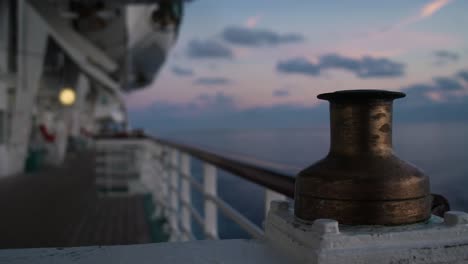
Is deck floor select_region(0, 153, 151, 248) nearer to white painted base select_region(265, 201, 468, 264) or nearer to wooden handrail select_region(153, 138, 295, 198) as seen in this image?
wooden handrail select_region(153, 138, 295, 198)

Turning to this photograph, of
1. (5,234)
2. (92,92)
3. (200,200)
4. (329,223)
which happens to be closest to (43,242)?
(5,234)

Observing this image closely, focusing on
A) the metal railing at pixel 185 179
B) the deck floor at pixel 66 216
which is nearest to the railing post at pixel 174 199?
the metal railing at pixel 185 179

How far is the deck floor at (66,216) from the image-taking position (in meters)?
3.54

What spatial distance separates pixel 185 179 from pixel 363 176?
7.91 feet

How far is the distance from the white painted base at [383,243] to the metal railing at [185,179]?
17.0 inches

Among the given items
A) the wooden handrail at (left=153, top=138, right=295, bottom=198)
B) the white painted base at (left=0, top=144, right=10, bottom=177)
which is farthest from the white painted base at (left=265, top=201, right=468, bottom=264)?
the white painted base at (left=0, top=144, right=10, bottom=177)

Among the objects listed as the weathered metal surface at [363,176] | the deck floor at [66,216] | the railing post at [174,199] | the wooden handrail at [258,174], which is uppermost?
the weathered metal surface at [363,176]

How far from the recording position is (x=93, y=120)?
26.3 meters

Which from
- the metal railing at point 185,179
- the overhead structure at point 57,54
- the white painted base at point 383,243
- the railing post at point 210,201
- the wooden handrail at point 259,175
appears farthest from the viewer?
the overhead structure at point 57,54

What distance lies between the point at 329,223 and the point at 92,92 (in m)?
26.2

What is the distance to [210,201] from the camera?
2.21 m

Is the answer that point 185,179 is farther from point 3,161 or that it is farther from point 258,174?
point 3,161

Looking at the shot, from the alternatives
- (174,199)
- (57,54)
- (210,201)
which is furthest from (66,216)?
(57,54)

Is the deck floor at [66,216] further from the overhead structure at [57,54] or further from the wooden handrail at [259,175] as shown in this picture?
the overhead structure at [57,54]
